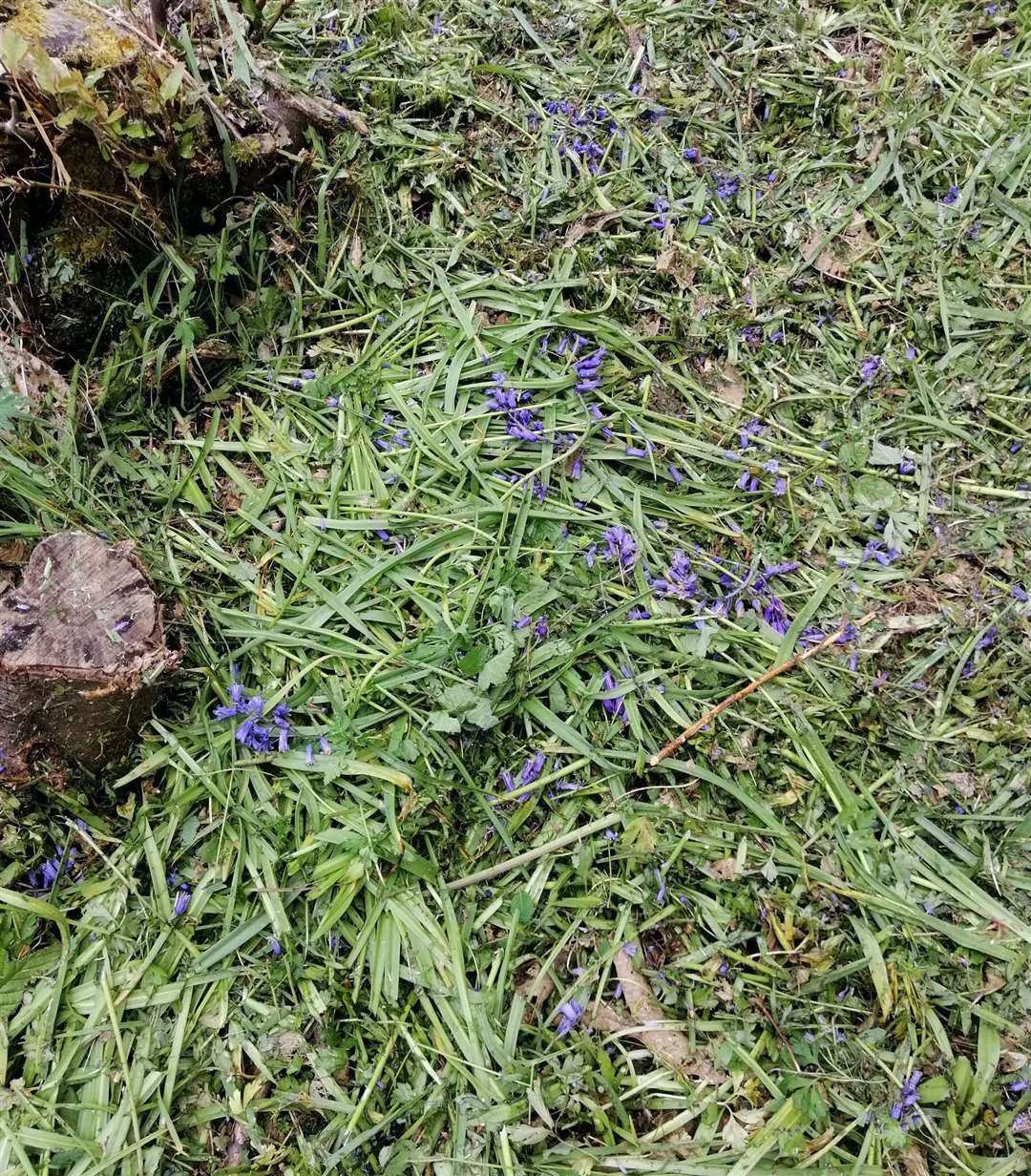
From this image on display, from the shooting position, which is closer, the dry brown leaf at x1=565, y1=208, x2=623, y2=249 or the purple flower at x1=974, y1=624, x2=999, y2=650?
the purple flower at x1=974, y1=624, x2=999, y2=650

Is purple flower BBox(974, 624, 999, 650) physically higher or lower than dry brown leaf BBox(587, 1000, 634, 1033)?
higher

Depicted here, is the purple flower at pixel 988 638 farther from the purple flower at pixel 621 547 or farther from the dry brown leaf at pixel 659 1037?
the dry brown leaf at pixel 659 1037

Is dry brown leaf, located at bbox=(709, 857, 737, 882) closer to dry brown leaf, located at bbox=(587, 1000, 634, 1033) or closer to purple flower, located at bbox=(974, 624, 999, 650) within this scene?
dry brown leaf, located at bbox=(587, 1000, 634, 1033)

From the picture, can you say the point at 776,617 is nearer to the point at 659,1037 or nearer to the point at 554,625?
the point at 554,625

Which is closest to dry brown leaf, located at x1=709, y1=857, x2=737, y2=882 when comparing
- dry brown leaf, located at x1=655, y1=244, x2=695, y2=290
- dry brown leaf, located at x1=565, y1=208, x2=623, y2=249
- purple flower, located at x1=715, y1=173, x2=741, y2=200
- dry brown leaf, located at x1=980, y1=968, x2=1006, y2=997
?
dry brown leaf, located at x1=980, y1=968, x2=1006, y2=997

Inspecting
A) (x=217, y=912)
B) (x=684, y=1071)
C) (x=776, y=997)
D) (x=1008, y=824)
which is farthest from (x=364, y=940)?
(x=1008, y=824)

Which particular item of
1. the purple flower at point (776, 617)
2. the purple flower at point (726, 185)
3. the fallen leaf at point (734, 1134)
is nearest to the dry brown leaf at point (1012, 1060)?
the fallen leaf at point (734, 1134)

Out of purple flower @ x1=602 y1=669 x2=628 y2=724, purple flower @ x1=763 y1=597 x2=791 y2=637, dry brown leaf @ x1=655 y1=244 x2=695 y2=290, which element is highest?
dry brown leaf @ x1=655 y1=244 x2=695 y2=290
